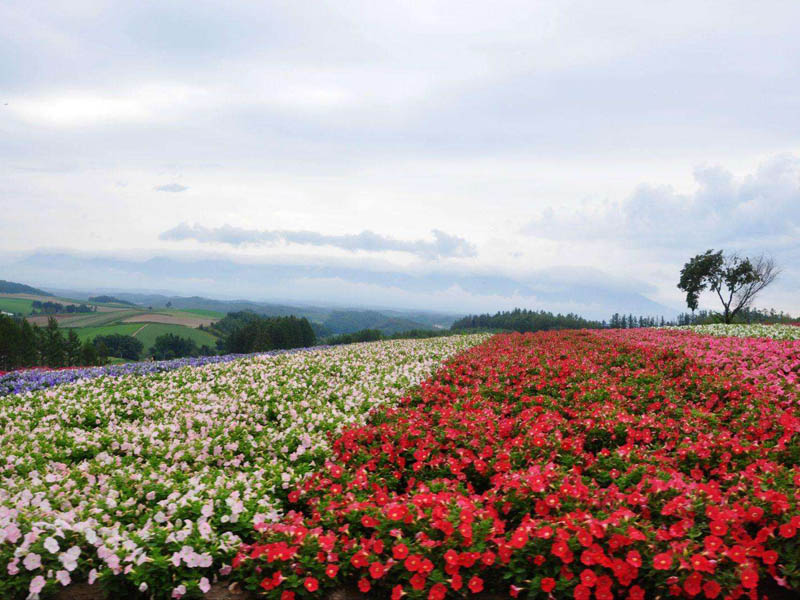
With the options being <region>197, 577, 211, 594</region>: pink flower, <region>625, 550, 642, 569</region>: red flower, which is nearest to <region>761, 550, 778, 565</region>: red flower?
<region>625, 550, 642, 569</region>: red flower

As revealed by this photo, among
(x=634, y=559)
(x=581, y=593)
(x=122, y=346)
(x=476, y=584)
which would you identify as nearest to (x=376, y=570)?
(x=476, y=584)

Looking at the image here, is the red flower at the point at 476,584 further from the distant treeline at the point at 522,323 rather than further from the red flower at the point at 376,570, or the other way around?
the distant treeline at the point at 522,323

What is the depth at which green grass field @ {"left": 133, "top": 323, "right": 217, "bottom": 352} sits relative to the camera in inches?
4336

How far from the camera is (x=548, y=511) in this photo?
463 centimetres

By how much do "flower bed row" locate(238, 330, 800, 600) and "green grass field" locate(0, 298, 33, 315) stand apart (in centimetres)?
18377

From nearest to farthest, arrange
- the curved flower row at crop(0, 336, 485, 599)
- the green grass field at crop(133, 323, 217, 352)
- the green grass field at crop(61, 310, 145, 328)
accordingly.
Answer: the curved flower row at crop(0, 336, 485, 599), the green grass field at crop(133, 323, 217, 352), the green grass field at crop(61, 310, 145, 328)

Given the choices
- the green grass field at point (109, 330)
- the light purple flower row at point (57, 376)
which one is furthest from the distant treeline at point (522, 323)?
the green grass field at point (109, 330)

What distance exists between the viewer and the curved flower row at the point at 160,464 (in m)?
4.21

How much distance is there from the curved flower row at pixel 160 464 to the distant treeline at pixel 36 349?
173 feet

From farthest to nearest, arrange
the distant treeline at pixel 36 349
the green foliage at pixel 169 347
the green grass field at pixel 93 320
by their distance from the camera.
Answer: the green grass field at pixel 93 320 < the green foliage at pixel 169 347 < the distant treeline at pixel 36 349

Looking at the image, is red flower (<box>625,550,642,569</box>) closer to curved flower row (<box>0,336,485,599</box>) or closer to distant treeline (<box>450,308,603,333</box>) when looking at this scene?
curved flower row (<box>0,336,485,599</box>)

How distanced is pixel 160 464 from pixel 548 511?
196 inches

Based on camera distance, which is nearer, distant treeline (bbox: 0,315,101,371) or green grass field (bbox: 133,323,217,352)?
distant treeline (bbox: 0,315,101,371)

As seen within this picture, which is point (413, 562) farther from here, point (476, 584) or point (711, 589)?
point (711, 589)
